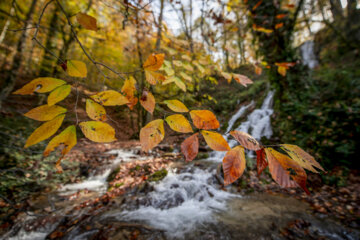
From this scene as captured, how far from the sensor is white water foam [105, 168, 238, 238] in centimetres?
262

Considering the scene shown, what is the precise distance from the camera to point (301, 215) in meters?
2.66

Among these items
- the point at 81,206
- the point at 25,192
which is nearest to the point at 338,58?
the point at 81,206

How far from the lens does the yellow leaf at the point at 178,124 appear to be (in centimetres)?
62

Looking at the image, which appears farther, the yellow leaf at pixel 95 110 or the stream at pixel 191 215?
the stream at pixel 191 215

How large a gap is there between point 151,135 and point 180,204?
3154 mm

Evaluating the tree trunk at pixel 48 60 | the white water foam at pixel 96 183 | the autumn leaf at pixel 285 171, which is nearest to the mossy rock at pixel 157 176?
the white water foam at pixel 96 183

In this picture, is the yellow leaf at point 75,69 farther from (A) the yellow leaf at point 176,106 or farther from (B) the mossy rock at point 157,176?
(B) the mossy rock at point 157,176

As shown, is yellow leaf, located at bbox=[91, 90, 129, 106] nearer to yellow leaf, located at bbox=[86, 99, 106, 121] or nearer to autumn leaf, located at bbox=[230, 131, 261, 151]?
yellow leaf, located at bbox=[86, 99, 106, 121]

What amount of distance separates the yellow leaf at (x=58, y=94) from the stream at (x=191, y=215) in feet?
7.19

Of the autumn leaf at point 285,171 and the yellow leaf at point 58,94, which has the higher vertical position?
the yellow leaf at point 58,94

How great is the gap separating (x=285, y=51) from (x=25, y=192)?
26.6 feet

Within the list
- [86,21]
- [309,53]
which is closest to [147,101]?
[86,21]

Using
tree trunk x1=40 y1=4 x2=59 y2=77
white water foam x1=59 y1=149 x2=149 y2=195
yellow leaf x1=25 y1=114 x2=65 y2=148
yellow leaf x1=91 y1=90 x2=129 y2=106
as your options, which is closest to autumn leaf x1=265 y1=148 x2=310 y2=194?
yellow leaf x1=91 y1=90 x2=129 y2=106

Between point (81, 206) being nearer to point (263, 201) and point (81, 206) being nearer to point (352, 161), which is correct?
point (263, 201)
